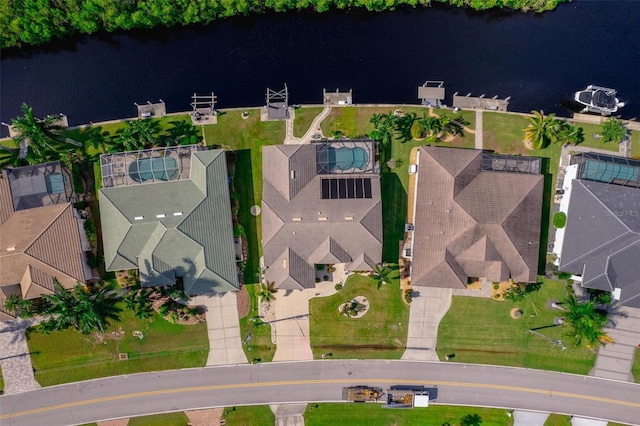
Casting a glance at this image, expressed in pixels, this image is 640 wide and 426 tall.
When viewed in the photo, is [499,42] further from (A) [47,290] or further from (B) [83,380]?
(B) [83,380]

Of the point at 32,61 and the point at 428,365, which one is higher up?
the point at 32,61

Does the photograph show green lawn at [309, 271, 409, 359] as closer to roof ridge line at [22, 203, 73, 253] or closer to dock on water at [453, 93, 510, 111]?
dock on water at [453, 93, 510, 111]

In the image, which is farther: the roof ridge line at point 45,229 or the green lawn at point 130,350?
the green lawn at point 130,350

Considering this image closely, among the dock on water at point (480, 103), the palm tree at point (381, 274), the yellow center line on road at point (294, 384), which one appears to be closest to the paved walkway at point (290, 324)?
the yellow center line on road at point (294, 384)

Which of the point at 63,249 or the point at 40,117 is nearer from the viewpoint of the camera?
the point at 63,249

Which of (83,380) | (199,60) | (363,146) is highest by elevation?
(199,60)

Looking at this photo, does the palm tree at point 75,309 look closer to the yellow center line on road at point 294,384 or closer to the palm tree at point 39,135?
the yellow center line on road at point 294,384

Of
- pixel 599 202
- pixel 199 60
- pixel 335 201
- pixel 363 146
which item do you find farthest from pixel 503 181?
pixel 199 60
